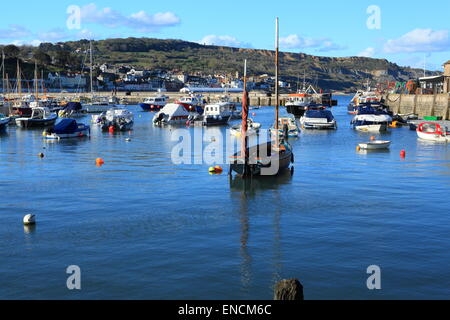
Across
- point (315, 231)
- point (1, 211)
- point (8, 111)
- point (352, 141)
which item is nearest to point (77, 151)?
point (1, 211)

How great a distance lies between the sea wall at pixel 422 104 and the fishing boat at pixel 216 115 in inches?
1363

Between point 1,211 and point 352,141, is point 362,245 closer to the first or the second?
point 1,211

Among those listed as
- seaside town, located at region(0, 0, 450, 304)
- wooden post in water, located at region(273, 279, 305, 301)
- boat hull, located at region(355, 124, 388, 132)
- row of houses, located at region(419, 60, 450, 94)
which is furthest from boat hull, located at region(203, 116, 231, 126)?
wooden post in water, located at region(273, 279, 305, 301)

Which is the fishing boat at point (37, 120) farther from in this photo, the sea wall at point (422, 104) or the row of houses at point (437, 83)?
the row of houses at point (437, 83)

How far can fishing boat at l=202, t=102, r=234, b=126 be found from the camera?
8750 centimetres

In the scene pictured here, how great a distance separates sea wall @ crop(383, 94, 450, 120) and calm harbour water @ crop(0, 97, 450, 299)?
4456 centimetres

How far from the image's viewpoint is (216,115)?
3482 inches

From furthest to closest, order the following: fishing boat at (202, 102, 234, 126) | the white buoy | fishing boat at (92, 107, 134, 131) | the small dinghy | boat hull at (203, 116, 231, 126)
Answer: fishing boat at (202, 102, 234, 126) → boat hull at (203, 116, 231, 126) → fishing boat at (92, 107, 134, 131) → the small dinghy → the white buoy

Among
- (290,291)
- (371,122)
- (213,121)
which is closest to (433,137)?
(371,122)

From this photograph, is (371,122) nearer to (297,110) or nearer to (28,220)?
(297,110)

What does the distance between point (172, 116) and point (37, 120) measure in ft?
74.1

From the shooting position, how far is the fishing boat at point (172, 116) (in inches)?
3556

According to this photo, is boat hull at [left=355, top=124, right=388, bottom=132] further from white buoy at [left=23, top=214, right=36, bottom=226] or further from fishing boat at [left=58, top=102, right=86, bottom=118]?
fishing boat at [left=58, top=102, right=86, bottom=118]

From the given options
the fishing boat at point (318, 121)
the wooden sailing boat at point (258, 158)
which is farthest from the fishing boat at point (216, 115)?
the wooden sailing boat at point (258, 158)
